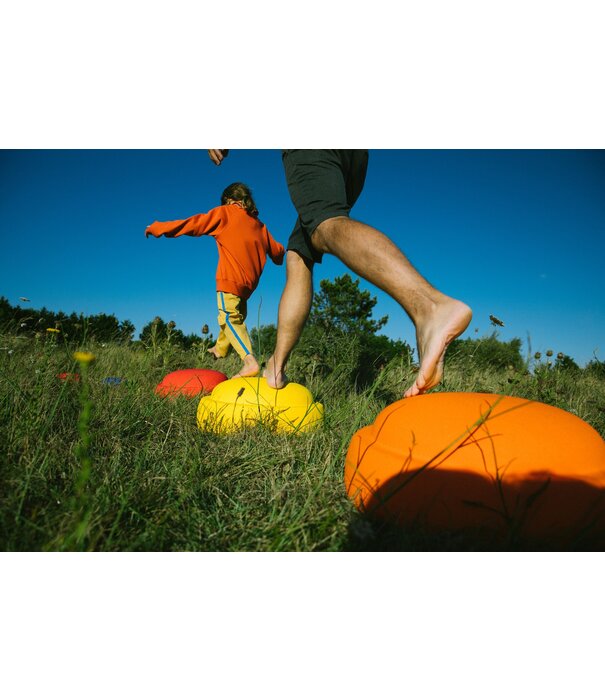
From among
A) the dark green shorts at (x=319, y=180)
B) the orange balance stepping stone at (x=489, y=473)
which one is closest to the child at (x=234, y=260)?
the dark green shorts at (x=319, y=180)

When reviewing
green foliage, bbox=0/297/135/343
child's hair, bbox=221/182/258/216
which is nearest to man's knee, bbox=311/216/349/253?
child's hair, bbox=221/182/258/216

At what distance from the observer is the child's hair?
461 cm

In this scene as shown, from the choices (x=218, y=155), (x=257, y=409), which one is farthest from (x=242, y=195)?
(x=257, y=409)

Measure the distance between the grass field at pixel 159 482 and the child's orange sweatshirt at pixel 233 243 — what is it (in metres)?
2.28

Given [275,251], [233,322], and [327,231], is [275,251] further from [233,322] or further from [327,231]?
[327,231]

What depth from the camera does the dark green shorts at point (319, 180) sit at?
5.92 ft

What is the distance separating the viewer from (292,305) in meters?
2.43

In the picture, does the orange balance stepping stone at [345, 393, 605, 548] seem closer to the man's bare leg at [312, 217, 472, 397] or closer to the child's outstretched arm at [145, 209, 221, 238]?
the man's bare leg at [312, 217, 472, 397]

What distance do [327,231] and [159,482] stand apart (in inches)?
50.5

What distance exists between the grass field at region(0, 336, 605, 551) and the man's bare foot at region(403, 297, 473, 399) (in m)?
0.21

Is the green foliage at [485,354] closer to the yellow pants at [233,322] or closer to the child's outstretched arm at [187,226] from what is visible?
the yellow pants at [233,322]
